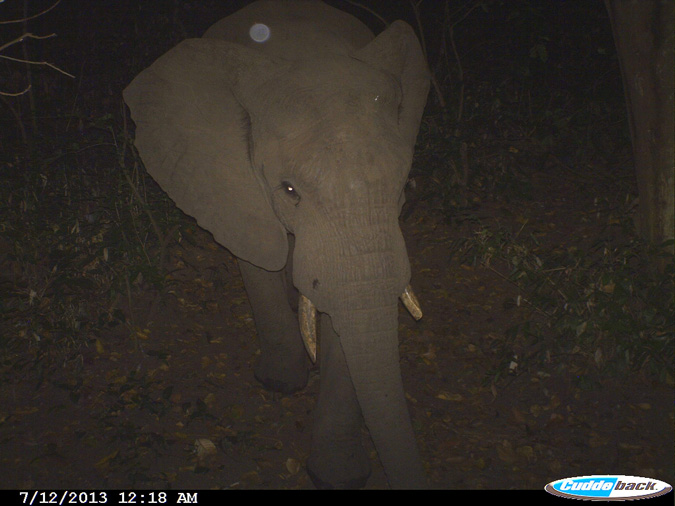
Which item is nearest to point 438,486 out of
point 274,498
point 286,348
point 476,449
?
point 476,449

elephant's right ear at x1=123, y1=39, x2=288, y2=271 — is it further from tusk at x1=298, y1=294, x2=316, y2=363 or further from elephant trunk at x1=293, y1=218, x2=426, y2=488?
elephant trunk at x1=293, y1=218, x2=426, y2=488

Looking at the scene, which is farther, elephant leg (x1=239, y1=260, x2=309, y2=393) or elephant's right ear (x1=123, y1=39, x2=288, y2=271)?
elephant leg (x1=239, y1=260, x2=309, y2=393)

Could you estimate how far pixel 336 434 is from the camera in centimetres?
404

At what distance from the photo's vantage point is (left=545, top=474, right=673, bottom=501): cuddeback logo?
12.0 feet

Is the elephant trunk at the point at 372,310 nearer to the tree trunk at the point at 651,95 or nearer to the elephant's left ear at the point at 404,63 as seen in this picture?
the elephant's left ear at the point at 404,63

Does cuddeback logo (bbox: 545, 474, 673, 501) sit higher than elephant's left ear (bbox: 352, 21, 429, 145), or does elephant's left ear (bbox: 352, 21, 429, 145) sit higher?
elephant's left ear (bbox: 352, 21, 429, 145)

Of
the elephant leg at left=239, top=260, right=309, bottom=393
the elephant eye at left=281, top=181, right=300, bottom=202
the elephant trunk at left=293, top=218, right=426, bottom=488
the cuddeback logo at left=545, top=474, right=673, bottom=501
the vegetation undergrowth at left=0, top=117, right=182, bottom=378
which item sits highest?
the elephant eye at left=281, top=181, right=300, bottom=202

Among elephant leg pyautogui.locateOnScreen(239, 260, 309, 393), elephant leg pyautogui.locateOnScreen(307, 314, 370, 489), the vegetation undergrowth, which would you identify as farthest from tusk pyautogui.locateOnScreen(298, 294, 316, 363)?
the vegetation undergrowth

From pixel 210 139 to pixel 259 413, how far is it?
2161 millimetres

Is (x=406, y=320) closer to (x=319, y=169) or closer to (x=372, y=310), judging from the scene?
(x=372, y=310)

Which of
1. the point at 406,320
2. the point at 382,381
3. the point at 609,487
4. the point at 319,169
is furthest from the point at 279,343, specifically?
the point at 609,487

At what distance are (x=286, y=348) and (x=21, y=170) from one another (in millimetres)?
3759

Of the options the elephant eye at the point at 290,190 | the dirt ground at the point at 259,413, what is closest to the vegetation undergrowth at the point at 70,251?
the dirt ground at the point at 259,413

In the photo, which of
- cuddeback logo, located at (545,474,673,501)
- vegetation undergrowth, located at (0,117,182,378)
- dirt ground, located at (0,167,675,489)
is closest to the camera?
cuddeback logo, located at (545,474,673,501)
